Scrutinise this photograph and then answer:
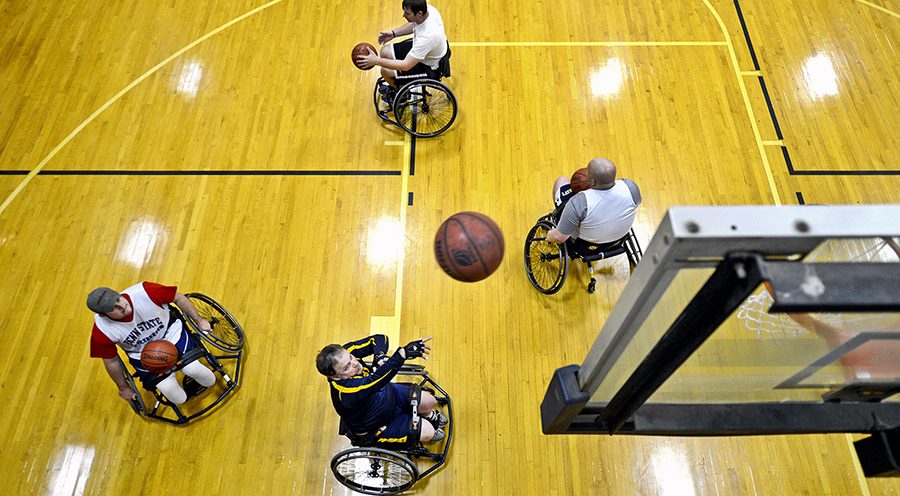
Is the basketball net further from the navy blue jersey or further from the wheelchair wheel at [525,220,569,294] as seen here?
the wheelchair wheel at [525,220,569,294]

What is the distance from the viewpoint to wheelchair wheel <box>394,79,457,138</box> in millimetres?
5578

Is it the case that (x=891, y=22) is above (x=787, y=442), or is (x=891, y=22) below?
above

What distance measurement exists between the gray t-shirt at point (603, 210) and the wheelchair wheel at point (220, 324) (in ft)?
8.44

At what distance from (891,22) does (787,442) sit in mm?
5040

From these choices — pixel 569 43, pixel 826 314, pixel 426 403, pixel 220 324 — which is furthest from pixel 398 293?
pixel 826 314

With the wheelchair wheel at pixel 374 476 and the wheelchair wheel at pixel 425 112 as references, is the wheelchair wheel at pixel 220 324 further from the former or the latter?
the wheelchair wheel at pixel 425 112

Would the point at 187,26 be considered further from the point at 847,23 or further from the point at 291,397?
the point at 847,23

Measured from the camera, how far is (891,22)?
6.43m

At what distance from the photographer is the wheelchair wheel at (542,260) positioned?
15.5ft

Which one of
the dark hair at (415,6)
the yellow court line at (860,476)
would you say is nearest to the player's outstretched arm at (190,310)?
the dark hair at (415,6)

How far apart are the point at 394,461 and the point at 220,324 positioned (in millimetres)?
1899

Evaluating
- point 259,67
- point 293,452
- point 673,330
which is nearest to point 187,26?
point 259,67

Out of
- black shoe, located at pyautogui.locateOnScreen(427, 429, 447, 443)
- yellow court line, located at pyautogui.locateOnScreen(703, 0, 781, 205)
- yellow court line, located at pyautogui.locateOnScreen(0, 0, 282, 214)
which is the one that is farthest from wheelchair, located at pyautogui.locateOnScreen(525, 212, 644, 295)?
yellow court line, located at pyautogui.locateOnScreen(0, 0, 282, 214)

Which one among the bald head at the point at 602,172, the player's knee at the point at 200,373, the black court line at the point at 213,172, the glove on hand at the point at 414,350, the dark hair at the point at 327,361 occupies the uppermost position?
the black court line at the point at 213,172
